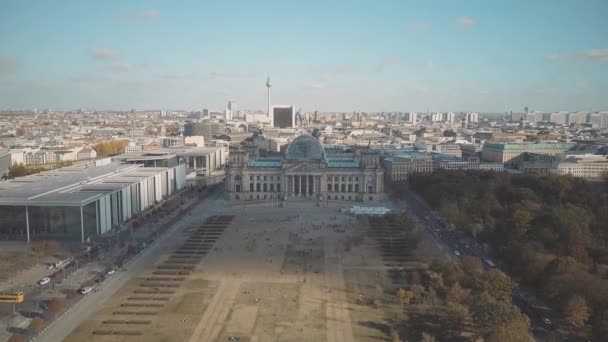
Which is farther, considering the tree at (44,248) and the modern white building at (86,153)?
the modern white building at (86,153)

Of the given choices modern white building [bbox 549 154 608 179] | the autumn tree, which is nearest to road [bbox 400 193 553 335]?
the autumn tree

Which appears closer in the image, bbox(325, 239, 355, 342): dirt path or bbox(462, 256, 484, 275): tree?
bbox(325, 239, 355, 342): dirt path

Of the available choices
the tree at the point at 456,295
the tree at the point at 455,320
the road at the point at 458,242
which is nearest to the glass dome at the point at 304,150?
the road at the point at 458,242

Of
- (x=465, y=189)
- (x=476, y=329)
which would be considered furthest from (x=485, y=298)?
(x=465, y=189)

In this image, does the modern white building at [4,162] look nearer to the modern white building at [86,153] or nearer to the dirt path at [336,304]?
the modern white building at [86,153]

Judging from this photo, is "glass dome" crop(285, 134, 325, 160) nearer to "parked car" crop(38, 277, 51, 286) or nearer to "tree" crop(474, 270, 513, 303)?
"parked car" crop(38, 277, 51, 286)

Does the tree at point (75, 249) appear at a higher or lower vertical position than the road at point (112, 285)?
higher
